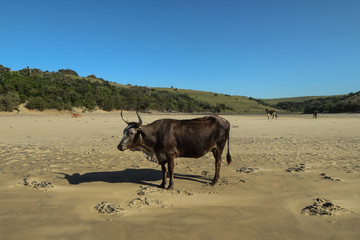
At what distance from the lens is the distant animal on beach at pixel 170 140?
578 cm

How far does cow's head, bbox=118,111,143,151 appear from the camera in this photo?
5.65 meters

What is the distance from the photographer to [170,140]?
5801mm

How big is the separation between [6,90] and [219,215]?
118 ft

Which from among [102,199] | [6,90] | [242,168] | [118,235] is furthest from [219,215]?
[6,90]

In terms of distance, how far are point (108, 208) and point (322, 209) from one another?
405cm

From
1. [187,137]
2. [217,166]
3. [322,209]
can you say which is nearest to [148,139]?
[187,137]

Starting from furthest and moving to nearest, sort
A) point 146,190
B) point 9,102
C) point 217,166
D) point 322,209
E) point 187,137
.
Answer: point 9,102
point 217,166
point 187,137
point 146,190
point 322,209

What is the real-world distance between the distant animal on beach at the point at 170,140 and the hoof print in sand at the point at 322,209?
241 cm

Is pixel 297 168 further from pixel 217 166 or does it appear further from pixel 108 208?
pixel 108 208

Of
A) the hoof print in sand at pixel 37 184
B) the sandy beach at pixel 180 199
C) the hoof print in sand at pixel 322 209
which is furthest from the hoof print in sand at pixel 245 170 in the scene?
A: the hoof print in sand at pixel 37 184

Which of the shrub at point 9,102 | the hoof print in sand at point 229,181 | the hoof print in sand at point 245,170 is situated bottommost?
the hoof print in sand at point 229,181

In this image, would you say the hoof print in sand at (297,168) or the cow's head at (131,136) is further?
the hoof print in sand at (297,168)

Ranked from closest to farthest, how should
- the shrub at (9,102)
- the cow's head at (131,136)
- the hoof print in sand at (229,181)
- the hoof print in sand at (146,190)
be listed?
the hoof print in sand at (146,190), the cow's head at (131,136), the hoof print in sand at (229,181), the shrub at (9,102)

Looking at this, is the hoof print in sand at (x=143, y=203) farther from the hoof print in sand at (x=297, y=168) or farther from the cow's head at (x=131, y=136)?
the hoof print in sand at (x=297, y=168)
